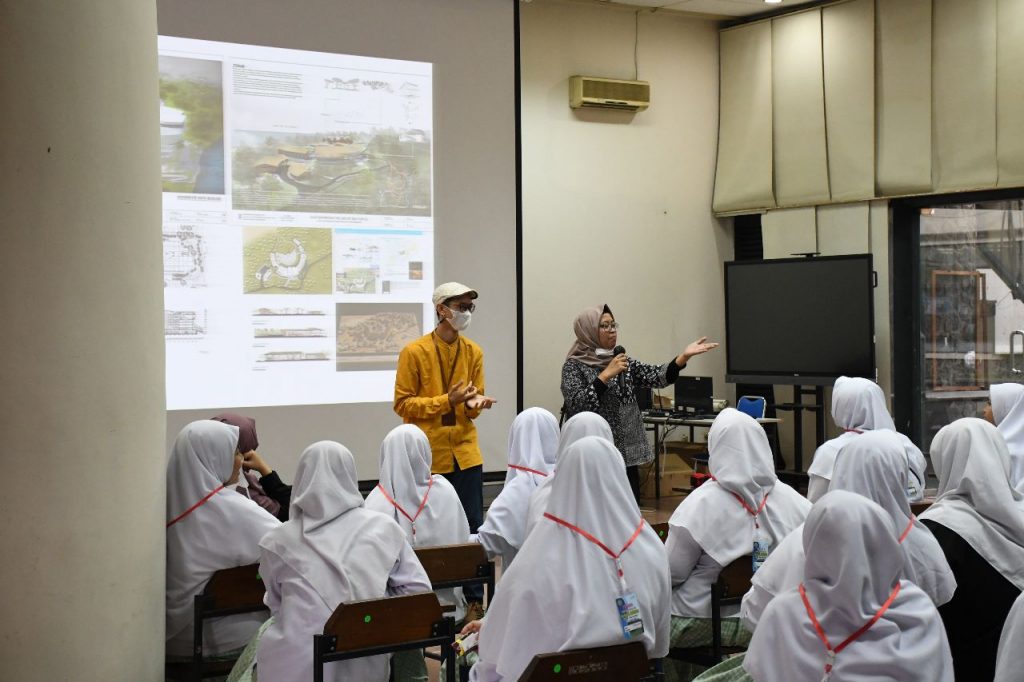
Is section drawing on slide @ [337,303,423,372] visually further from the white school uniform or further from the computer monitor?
the white school uniform

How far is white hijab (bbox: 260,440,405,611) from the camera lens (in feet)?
9.31

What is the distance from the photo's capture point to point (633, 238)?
8625 mm

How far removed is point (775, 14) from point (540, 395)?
3.75 m

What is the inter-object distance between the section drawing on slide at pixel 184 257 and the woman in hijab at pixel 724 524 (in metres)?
3.49

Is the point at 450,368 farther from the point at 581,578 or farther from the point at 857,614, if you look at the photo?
the point at 857,614

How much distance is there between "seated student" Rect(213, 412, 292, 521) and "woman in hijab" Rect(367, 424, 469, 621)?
475mm

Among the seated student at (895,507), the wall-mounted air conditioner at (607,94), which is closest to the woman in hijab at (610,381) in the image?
the seated student at (895,507)

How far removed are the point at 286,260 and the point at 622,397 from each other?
7.23ft

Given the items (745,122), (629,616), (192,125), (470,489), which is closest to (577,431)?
(629,616)

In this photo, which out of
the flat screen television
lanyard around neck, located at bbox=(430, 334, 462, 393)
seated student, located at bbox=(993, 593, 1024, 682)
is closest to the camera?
seated student, located at bbox=(993, 593, 1024, 682)

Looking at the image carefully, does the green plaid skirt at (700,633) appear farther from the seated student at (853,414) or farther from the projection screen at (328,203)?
the projection screen at (328,203)

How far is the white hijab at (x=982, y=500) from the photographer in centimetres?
311

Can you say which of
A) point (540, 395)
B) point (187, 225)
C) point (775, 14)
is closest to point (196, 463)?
point (187, 225)

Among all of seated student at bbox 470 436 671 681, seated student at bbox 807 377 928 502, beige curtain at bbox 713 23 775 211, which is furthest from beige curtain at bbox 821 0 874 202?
seated student at bbox 470 436 671 681
